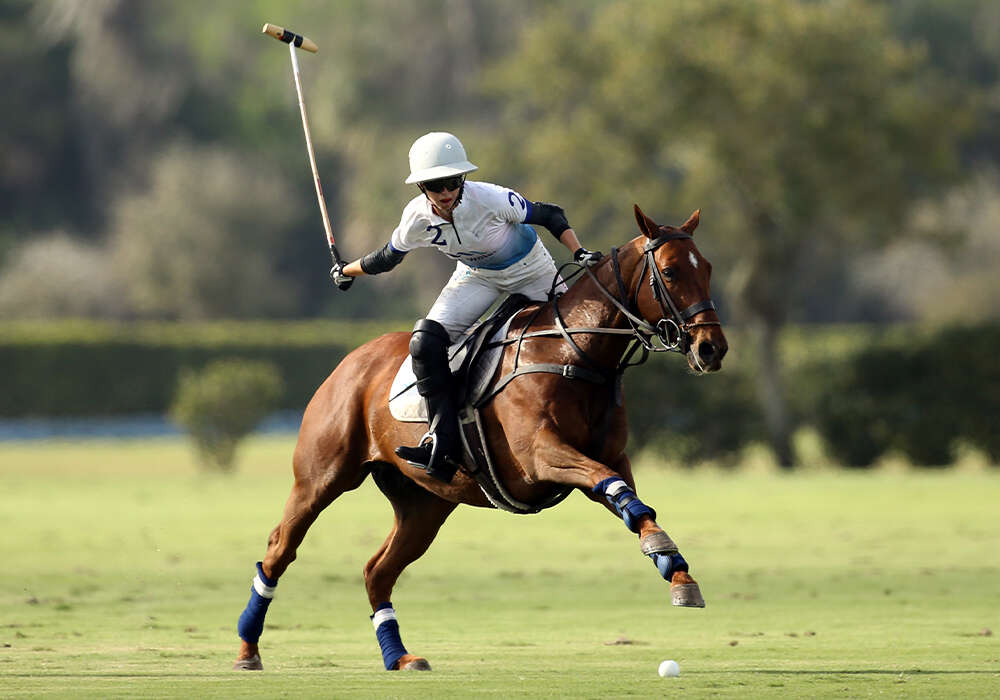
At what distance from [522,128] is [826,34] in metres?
15.1

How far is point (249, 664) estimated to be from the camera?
962cm

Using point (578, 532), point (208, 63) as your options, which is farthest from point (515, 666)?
point (208, 63)

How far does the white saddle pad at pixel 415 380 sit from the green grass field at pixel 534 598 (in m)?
1.32

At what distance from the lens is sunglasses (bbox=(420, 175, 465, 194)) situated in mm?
9297

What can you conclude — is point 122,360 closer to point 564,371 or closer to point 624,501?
point 564,371

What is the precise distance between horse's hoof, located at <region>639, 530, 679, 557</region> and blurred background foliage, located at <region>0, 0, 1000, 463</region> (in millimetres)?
21131

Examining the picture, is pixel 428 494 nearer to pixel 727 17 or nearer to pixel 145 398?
pixel 727 17

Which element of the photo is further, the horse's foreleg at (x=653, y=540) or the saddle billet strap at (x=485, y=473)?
the saddle billet strap at (x=485, y=473)

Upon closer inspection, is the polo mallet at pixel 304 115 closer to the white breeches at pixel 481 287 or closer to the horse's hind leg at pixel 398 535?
the white breeches at pixel 481 287

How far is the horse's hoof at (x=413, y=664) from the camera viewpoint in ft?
31.0

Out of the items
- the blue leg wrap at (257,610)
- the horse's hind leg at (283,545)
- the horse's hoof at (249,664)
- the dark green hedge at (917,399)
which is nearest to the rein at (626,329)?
the horse's hind leg at (283,545)

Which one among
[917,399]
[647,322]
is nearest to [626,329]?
[647,322]

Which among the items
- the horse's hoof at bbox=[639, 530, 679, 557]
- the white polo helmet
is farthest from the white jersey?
the horse's hoof at bbox=[639, 530, 679, 557]

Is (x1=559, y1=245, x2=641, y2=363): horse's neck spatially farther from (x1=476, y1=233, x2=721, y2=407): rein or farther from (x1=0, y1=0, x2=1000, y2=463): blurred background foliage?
(x1=0, y1=0, x2=1000, y2=463): blurred background foliage
